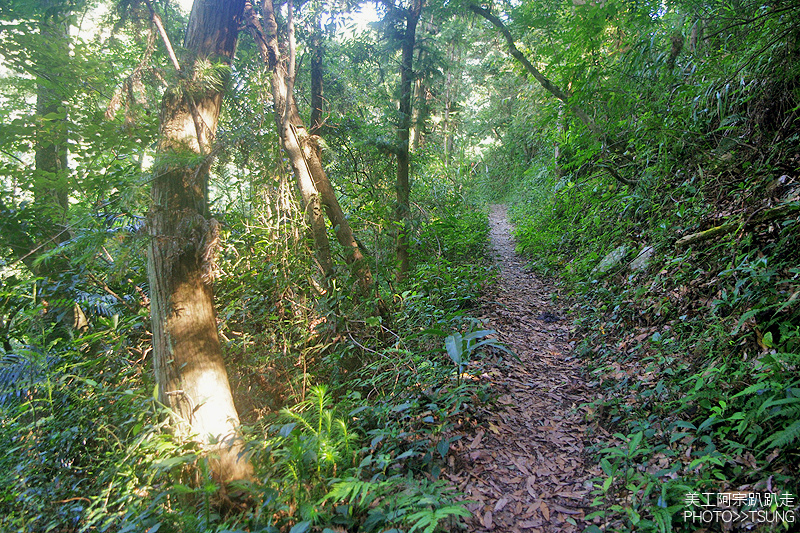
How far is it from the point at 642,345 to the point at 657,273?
1174 mm

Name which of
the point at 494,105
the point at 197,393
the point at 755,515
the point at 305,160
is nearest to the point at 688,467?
the point at 755,515

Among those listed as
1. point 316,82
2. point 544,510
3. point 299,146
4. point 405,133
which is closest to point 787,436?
point 544,510

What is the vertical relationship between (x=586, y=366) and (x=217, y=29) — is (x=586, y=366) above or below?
below

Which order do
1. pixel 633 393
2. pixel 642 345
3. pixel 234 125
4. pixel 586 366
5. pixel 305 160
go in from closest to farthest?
pixel 633 393
pixel 642 345
pixel 586 366
pixel 234 125
pixel 305 160

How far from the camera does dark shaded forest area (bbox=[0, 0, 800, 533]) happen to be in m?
2.43

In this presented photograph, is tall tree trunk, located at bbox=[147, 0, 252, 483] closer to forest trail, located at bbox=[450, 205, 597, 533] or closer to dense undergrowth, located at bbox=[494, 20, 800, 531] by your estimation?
forest trail, located at bbox=[450, 205, 597, 533]

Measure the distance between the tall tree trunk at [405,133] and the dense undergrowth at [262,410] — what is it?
6.69ft

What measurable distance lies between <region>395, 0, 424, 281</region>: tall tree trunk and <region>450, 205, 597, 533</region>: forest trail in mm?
2650

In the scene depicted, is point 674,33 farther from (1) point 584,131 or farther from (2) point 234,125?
(2) point 234,125

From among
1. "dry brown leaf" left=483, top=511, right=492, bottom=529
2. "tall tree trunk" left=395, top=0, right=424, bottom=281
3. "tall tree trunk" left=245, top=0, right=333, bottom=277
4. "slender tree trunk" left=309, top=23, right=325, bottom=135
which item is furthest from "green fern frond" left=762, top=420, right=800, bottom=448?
"slender tree trunk" left=309, top=23, right=325, bottom=135

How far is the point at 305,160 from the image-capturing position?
4676 millimetres

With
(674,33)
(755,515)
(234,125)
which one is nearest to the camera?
(755,515)

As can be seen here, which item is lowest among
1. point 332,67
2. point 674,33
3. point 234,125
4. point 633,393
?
point 633,393

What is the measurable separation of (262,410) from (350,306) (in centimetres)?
153
